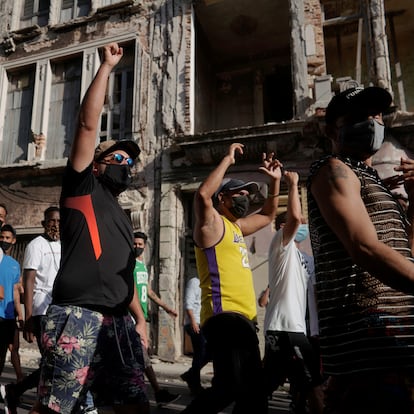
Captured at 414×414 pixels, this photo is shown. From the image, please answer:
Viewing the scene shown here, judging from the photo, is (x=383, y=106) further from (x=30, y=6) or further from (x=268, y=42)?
(x=30, y=6)

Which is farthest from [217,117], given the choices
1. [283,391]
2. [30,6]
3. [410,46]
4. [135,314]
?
[135,314]

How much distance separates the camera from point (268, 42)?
38.1 feet

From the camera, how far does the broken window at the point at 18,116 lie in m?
11.6

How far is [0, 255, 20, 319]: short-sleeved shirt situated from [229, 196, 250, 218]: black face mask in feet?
9.10

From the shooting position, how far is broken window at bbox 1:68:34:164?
11617 mm

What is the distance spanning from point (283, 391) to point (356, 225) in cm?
491

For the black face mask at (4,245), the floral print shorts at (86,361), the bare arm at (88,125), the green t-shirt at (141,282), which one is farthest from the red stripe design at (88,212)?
the black face mask at (4,245)

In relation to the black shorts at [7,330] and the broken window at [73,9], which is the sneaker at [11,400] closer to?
the black shorts at [7,330]

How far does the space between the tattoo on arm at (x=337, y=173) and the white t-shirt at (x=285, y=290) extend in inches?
77.6

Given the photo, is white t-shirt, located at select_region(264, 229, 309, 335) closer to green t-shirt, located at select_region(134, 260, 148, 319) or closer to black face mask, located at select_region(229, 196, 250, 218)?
black face mask, located at select_region(229, 196, 250, 218)

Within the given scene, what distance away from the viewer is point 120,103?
35.4 feet

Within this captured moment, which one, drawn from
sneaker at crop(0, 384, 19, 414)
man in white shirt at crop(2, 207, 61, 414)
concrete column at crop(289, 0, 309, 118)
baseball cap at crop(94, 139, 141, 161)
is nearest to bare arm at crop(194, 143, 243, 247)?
baseball cap at crop(94, 139, 141, 161)

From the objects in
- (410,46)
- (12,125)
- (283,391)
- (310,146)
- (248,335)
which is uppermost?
(410,46)

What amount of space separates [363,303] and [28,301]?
3.60 m
